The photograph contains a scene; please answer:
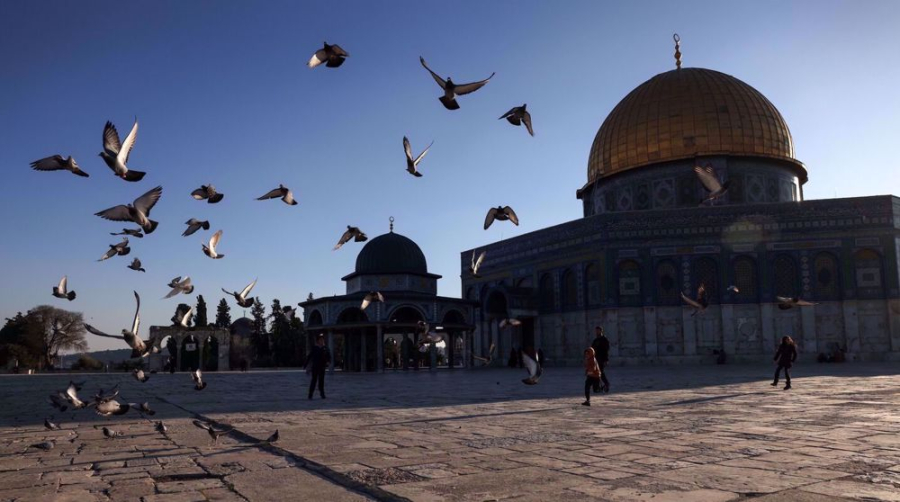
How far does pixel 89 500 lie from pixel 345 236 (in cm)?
783

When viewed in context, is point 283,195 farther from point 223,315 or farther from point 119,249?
point 223,315

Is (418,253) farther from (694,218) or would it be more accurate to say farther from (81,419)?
(81,419)

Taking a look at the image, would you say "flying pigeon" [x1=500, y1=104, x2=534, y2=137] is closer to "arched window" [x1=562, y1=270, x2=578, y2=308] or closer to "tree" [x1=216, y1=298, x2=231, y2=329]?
"arched window" [x1=562, y1=270, x2=578, y2=308]

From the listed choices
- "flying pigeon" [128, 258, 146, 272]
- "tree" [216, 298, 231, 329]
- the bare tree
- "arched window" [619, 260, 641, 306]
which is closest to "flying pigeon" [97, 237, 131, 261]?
"flying pigeon" [128, 258, 146, 272]

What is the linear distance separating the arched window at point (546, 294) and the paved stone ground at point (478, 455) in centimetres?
2983

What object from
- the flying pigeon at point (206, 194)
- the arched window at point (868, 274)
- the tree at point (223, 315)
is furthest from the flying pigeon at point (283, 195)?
the tree at point (223, 315)

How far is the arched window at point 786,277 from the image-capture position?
36688 mm

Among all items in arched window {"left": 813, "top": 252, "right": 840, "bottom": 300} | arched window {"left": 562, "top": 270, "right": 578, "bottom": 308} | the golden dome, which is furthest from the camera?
arched window {"left": 562, "top": 270, "right": 578, "bottom": 308}

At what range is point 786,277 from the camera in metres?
36.9

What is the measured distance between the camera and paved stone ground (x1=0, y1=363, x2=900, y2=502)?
5086 mm

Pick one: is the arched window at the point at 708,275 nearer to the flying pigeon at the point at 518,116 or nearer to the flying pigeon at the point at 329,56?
the flying pigeon at the point at 518,116

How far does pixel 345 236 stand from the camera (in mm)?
12469

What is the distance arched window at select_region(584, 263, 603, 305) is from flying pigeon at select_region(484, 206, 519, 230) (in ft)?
89.7

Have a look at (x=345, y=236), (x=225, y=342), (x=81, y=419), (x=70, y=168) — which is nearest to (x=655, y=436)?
(x=345, y=236)
